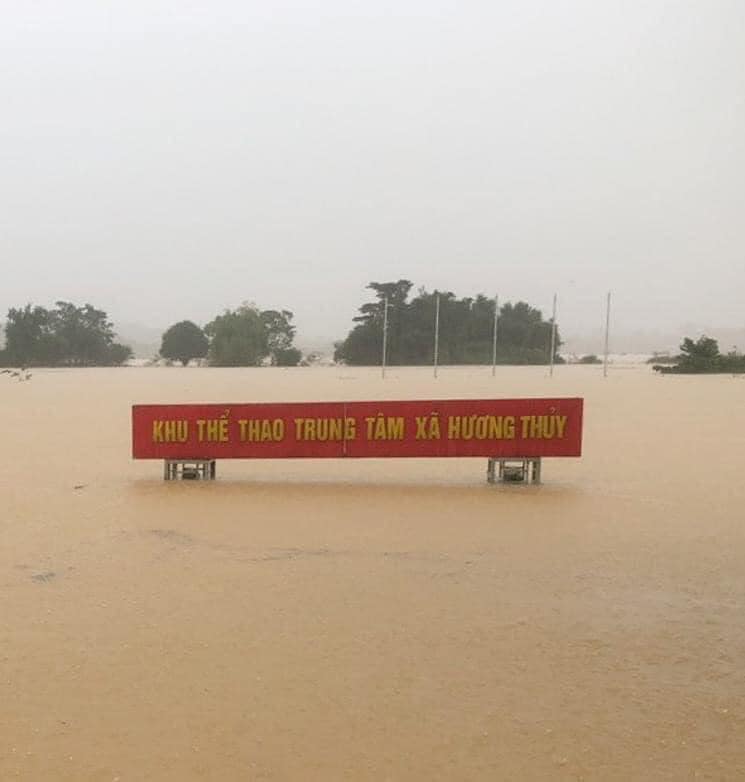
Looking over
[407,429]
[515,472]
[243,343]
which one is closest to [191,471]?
[407,429]

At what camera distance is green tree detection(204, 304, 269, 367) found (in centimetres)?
6756

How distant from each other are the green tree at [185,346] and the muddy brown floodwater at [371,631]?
217ft

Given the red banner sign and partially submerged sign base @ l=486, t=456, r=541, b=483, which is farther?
partially submerged sign base @ l=486, t=456, r=541, b=483

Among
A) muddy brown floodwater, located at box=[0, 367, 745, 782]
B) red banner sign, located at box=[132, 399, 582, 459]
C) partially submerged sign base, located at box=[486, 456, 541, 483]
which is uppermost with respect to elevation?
red banner sign, located at box=[132, 399, 582, 459]

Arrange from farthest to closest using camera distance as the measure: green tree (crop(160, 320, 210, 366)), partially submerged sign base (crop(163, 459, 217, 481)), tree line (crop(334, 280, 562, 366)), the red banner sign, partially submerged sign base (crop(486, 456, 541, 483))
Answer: green tree (crop(160, 320, 210, 366)), tree line (crop(334, 280, 562, 366)), partially submerged sign base (crop(163, 459, 217, 481)), partially submerged sign base (crop(486, 456, 541, 483)), the red banner sign

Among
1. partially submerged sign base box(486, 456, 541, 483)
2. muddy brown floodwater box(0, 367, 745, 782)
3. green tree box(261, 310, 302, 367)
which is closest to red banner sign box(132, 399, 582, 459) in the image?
partially submerged sign base box(486, 456, 541, 483)

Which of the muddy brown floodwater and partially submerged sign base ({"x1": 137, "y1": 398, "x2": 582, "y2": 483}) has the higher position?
partially submerged sign base ({"x1": 137, "y1": 398, "x2": 582, "y2": 483})

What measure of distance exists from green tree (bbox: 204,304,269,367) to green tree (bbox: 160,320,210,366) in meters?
3.95

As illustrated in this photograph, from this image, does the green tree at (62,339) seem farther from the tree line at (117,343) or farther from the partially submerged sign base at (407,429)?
the partially submerged sign base at (407,429)

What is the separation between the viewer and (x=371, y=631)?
16.3ft

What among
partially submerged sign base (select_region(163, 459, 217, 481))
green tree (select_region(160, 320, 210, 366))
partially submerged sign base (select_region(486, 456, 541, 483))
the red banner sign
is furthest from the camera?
green tree (select_region(160, 320, 210, 366))

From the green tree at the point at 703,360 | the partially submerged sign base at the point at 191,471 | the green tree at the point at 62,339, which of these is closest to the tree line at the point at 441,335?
the green tree at the point at 703,360

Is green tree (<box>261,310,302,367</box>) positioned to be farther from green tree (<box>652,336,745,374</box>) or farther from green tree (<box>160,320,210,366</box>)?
green tree (<box>652,336,745,374</box>)

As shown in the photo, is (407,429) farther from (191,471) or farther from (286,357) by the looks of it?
(286,357)
